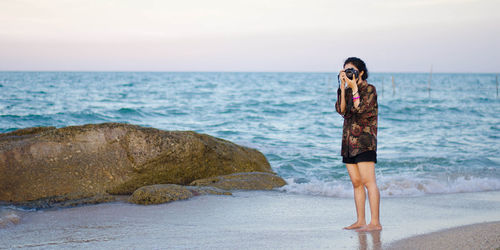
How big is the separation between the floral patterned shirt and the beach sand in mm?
810

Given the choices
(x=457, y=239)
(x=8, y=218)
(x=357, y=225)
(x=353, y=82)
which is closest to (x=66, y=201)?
(x=8, y=218)

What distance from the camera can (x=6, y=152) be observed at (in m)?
5.64

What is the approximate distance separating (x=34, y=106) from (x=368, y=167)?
1942 cm

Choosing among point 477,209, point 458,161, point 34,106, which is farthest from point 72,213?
point 34,106

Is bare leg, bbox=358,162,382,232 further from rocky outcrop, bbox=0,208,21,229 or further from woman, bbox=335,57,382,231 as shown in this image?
rocky outcrop, bbox=0,208,21,229

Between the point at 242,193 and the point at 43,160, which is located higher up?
the point at 43,160

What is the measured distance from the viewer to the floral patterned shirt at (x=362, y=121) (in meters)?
4.08

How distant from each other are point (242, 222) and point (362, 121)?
160cm

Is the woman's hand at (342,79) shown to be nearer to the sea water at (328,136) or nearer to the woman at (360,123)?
the woman at (360,123)

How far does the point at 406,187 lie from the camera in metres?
7.04

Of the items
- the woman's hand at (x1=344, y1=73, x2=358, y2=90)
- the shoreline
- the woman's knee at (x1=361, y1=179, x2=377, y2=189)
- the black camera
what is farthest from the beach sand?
the black camera

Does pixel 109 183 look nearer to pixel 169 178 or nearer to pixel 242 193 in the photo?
pixel 169 178

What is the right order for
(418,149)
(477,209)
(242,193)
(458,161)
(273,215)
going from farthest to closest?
(418,149)
(458,161)
(242,193)
(477,209)
(273,215)

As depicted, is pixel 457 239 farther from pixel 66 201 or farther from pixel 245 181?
pixel 66 201
